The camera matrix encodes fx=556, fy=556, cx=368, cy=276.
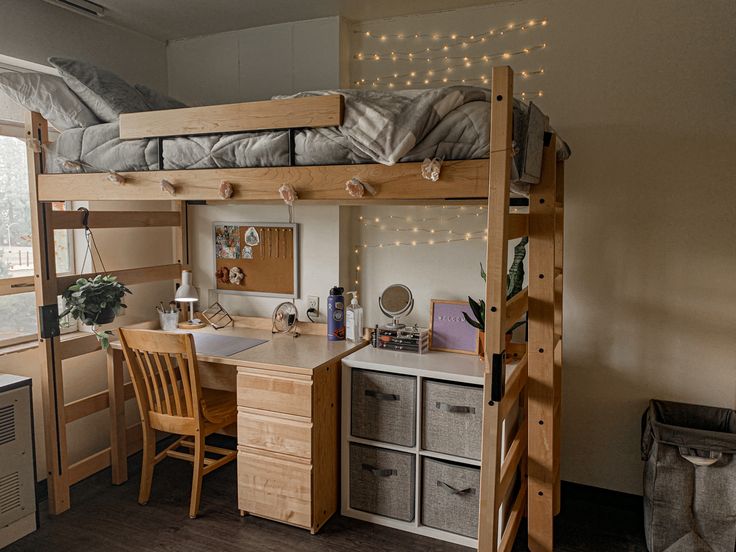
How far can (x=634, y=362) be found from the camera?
106 inches

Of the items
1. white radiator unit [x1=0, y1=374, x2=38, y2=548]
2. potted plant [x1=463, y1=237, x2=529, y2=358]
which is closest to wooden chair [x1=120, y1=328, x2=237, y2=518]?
white radiator unit [x1=0, y1=374, x2=38, y2=548]

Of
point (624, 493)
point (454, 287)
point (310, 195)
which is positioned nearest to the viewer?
point (310, 195)

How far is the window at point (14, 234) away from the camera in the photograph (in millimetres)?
2752

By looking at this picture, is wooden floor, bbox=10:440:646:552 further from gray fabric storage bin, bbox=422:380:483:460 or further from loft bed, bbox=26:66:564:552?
gray fabric storage bin, bbox=422:380:483:460

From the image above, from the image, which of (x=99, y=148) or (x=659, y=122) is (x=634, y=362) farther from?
(x=99, y=148)

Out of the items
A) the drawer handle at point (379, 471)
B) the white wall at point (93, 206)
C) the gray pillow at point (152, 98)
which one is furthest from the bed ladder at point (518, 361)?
the white wall at point (93, 206)

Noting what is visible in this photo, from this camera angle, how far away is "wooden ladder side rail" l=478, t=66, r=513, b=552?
1.59 meters

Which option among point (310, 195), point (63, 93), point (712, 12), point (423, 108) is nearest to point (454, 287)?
point (310, 195)

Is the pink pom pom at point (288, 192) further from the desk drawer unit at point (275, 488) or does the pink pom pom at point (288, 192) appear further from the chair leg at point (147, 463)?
the chair leg at point (147, 463)

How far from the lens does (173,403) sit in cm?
280

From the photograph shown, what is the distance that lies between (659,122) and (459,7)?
114 cm

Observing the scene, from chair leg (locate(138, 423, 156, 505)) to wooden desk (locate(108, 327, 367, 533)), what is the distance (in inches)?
18.7

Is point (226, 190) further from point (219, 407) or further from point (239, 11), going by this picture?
point (239, 11)

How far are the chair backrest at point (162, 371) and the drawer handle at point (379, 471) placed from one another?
2.70ft
